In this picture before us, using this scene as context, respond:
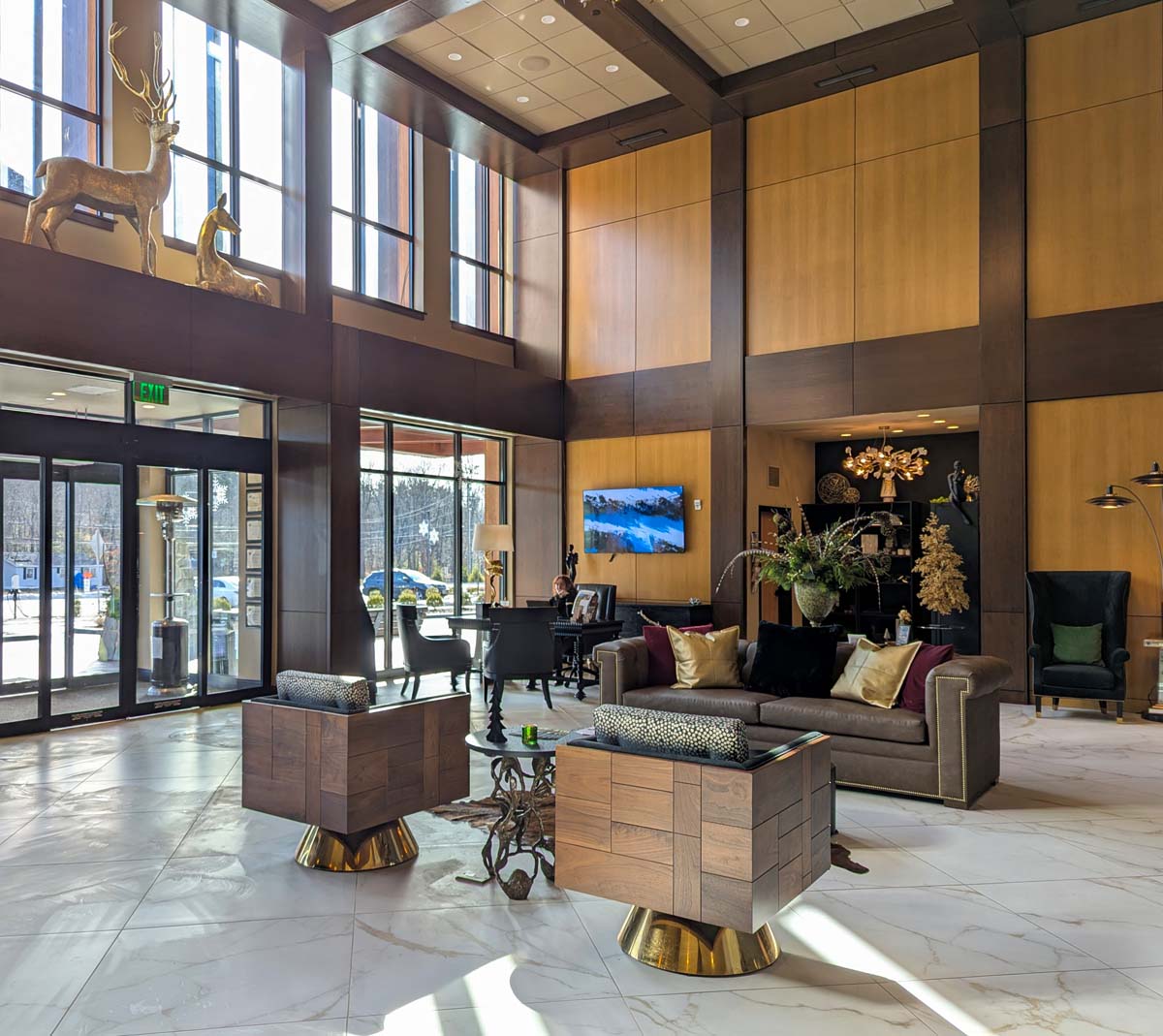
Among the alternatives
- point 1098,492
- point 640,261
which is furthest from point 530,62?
point 1098,492

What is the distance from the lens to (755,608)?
10.7 meters

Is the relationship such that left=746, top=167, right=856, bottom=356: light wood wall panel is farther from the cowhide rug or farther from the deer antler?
the cowhide rug

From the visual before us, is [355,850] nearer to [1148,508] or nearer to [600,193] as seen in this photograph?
[1148,508]

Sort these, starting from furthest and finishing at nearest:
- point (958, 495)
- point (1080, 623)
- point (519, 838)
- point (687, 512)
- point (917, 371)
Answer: point (687, 512), point (958, 495), point (917, 371), point (1080, 623), point (519, 838)

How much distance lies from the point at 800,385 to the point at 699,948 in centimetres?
777

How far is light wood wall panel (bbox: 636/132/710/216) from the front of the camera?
1079 cm

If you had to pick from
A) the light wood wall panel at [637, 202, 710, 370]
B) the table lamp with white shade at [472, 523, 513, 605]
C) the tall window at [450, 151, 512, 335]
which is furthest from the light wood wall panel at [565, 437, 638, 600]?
the tall window at [450, 151, 512, 335]

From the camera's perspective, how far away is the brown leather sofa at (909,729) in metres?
5.02

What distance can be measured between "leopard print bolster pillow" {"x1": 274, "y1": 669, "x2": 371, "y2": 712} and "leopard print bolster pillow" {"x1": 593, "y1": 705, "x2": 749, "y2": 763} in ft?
4.06

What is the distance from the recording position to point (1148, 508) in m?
8.12

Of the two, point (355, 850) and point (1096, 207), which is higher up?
point (1096, 207)

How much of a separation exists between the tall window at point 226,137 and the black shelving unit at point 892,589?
746cm

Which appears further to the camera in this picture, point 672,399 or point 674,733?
point 672,399

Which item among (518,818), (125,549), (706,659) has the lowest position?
(518,818)
